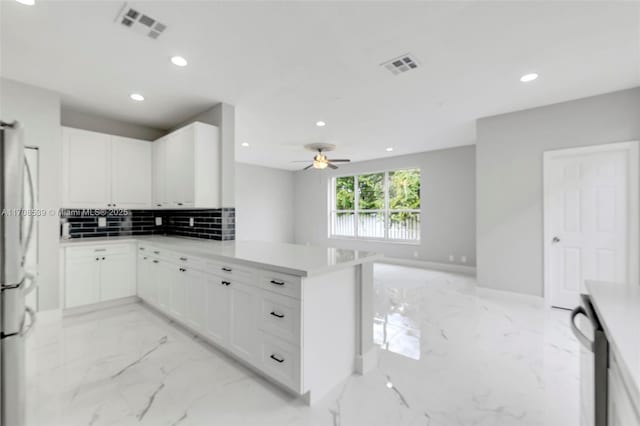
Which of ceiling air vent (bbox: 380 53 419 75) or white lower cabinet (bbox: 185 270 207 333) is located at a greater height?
ceiling air vent (bbox: 380 53 419 75)

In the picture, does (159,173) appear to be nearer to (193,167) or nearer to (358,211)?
(193,167)

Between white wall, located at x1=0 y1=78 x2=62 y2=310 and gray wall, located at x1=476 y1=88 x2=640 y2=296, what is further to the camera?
gray wall, located at x1=476 y1=88 x2=640 y2=296

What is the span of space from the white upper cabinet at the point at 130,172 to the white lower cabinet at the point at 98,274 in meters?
0.73

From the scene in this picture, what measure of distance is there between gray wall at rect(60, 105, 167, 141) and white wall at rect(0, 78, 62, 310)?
2.06 feet

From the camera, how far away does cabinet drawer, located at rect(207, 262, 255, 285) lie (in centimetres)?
211

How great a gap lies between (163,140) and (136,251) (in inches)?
64.0

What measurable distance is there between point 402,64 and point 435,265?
492 cm

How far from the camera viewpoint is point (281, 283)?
186 cm

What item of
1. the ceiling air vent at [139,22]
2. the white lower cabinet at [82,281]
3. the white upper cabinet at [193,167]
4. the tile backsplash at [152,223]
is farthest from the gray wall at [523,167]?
the white lower cabinet at [82,281]

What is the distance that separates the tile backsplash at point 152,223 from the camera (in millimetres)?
3740

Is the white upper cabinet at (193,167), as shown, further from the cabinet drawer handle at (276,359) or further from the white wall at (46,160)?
the cabinet drawer handle at (276,359)

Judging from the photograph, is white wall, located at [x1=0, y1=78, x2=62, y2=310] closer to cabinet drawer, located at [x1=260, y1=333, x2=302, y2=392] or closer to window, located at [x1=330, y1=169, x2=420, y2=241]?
cabinet drawer, located at [x1=260, y1=333, x2=302, y2=392]

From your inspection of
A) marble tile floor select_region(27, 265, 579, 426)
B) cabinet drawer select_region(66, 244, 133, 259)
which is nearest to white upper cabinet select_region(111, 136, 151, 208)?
cabinet drawer select_region(66, 244, 133, 259)

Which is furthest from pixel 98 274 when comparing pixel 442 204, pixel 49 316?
pixel 442 204
